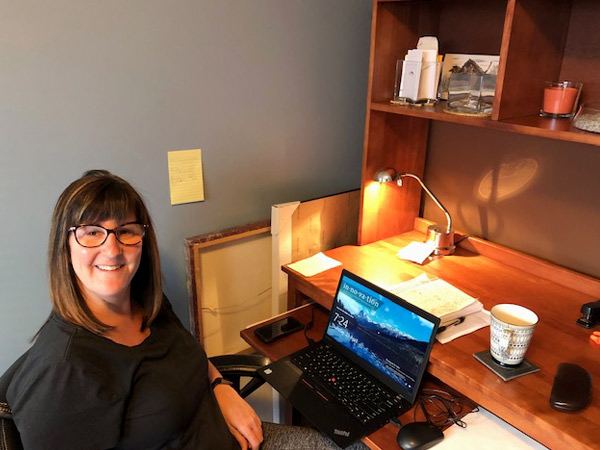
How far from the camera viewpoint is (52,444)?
0.94m

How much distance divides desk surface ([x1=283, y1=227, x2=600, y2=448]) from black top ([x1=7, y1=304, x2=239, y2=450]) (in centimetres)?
51

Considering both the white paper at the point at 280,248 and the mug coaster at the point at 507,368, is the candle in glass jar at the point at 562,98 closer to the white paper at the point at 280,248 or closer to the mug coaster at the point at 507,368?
the mug coaster at the point at 507,368

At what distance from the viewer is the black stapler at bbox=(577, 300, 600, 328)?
1.31 m

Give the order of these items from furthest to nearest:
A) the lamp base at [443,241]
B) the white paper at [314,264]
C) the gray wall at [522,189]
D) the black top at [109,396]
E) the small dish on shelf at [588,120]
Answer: the lamp base at [443,241]
the white paper at [314,264]
the gray wall at [522,189]
the small dish on shelf at [588,120]
the black top at [109,396]

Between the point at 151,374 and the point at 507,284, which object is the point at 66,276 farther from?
the point at 507,284

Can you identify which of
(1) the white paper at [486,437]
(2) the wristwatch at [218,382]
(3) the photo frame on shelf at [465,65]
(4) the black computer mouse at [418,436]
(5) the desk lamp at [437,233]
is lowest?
(2) the wristwatch at [218,382]

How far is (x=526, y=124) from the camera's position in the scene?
1251mm

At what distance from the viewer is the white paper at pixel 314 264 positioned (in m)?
1.64

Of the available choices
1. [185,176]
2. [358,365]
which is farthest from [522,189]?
[185,176]

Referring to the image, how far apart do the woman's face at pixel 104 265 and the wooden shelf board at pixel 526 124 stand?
901 mm

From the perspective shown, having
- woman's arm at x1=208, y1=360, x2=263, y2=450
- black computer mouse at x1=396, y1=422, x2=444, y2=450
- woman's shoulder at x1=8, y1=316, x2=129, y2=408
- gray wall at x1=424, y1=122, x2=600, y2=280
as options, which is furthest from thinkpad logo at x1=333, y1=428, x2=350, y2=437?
gray wall at x1=424, y1=122, x2=600, y2=280

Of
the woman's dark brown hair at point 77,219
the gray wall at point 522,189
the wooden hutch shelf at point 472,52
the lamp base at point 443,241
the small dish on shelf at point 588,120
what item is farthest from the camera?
the lamp base at point 443,241

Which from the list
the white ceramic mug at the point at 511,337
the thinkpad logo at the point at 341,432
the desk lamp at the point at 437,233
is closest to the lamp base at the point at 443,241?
the desk lamp at the point at 437,233

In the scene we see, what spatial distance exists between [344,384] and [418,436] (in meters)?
0.26
